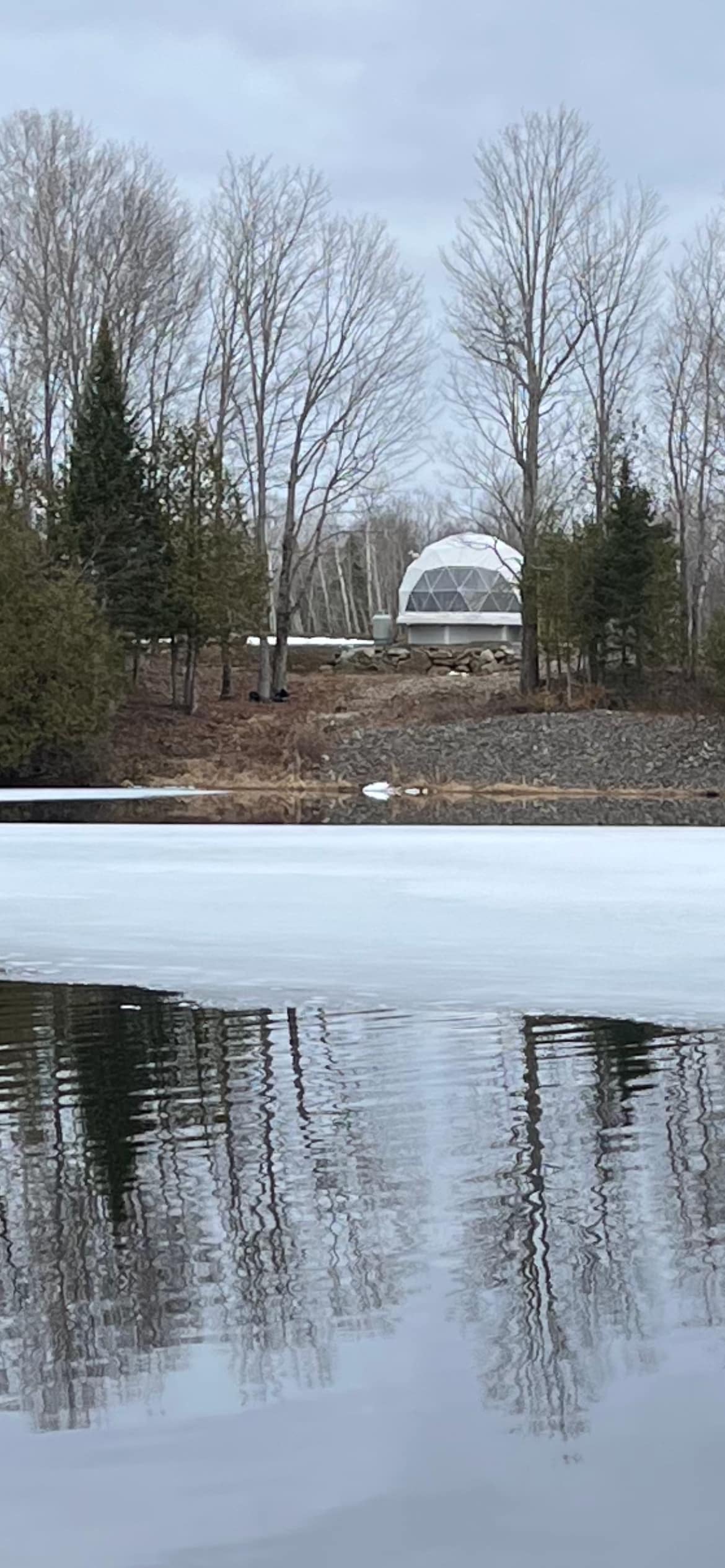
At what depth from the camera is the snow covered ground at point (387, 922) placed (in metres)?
8.78

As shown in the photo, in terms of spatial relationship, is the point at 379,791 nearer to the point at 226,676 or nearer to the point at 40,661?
the point at 40,661

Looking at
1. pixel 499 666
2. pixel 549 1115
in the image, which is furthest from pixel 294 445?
pixel 549 1115

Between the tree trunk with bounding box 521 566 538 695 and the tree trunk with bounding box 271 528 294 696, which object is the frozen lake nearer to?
the tree trunk with bounding box 521 566 538 695

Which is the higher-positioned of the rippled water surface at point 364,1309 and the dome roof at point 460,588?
the dome roof at point 460,588

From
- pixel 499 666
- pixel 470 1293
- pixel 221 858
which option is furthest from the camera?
pixel 499 666

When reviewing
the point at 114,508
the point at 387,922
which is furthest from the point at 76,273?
the point at 387,922

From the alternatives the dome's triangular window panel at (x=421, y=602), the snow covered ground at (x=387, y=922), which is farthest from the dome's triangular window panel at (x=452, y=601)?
the snow covered ground at (x=387, y=922)

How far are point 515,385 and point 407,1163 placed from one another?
141 ft

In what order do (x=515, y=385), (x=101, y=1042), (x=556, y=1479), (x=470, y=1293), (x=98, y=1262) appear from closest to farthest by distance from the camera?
(x=556, y=1479) → (x=470, y=1293) → (x=98, y=1262) → (x=101, y=1042) → (x=515, y=385)

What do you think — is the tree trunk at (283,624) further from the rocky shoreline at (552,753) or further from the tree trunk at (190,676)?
the rocky shoreline at (552,753)

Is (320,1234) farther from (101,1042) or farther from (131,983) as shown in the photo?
(131,983)

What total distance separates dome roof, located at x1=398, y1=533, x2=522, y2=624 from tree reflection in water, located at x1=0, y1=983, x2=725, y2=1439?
190 feet

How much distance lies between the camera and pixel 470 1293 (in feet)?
13.8

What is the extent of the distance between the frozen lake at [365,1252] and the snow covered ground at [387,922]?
0.05m
